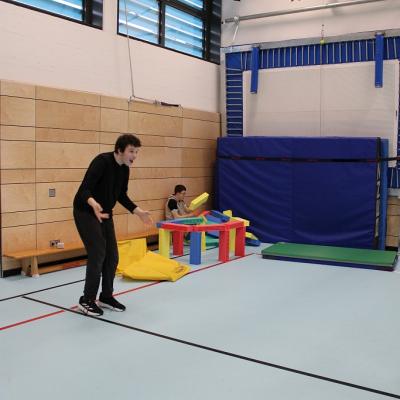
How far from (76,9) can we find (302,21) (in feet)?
11.3

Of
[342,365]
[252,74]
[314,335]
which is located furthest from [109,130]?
[342,365]

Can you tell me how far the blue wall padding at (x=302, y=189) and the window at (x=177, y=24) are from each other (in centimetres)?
167

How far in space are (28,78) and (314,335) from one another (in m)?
3.79

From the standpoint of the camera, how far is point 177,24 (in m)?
7.62

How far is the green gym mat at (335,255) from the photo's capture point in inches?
219

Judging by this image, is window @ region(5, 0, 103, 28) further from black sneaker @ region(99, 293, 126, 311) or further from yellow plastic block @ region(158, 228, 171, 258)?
black sneaker @ region(99, 293, 126, 311)

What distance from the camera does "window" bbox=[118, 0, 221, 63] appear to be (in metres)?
6.62

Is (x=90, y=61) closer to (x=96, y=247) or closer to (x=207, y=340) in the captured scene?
(x=96, y=247)

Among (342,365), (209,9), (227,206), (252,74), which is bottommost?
(342,365)

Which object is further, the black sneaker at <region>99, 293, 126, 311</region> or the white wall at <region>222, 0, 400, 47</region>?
the white wall at <region>222, 0, 400, 47</region>

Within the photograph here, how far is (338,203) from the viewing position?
666 cm

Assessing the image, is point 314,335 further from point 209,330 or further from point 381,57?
point 381,57

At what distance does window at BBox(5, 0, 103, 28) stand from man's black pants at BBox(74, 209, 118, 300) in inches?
114

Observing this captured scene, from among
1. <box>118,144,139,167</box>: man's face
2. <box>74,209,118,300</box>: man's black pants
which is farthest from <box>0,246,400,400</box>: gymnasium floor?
<box>118,144,139,167</box>: man's face
